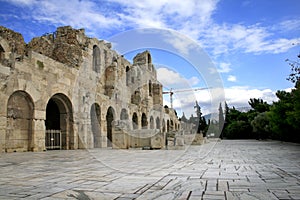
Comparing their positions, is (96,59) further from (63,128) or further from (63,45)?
(63,128)

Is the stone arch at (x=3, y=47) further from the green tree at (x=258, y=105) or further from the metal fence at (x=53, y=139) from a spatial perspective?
the green tree at (x=258, y=105)

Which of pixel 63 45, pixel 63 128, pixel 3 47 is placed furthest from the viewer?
pixel 63 45

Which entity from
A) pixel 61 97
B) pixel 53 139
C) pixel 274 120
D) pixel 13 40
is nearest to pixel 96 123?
pixel 53 139

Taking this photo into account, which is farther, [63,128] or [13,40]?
[13,40]

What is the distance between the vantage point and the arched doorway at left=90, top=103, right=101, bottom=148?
17625mm

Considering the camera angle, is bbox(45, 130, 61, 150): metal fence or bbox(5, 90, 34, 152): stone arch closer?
bbox(5, 90, 34, 152): stone arch

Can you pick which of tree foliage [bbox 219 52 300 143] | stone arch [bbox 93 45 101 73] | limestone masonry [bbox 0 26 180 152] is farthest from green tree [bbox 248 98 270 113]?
stone arch [bbox 93 45 101 73]

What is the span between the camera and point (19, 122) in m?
11.9

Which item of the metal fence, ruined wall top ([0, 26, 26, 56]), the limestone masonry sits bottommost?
the metal fence

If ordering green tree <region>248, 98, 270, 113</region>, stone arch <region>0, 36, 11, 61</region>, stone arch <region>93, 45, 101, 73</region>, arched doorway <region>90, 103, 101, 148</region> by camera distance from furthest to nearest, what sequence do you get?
1. green tree <region>248, 98, 270, 113</region>
2. stone arch <region>93, 45, 101, 73</region>
3. arched doorway <region>90, 103, 101, 148</region>
4. stone arch <region>0, 36, 11, 61</region>

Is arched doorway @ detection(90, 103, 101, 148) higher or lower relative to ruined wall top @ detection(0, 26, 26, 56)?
lower

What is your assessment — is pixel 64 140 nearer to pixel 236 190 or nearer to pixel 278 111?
pixel 236 190

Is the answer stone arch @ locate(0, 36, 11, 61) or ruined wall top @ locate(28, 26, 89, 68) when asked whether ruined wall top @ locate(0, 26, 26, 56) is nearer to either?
stone arch @ locate(0, 36, 11, 61)

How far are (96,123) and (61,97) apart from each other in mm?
3772
